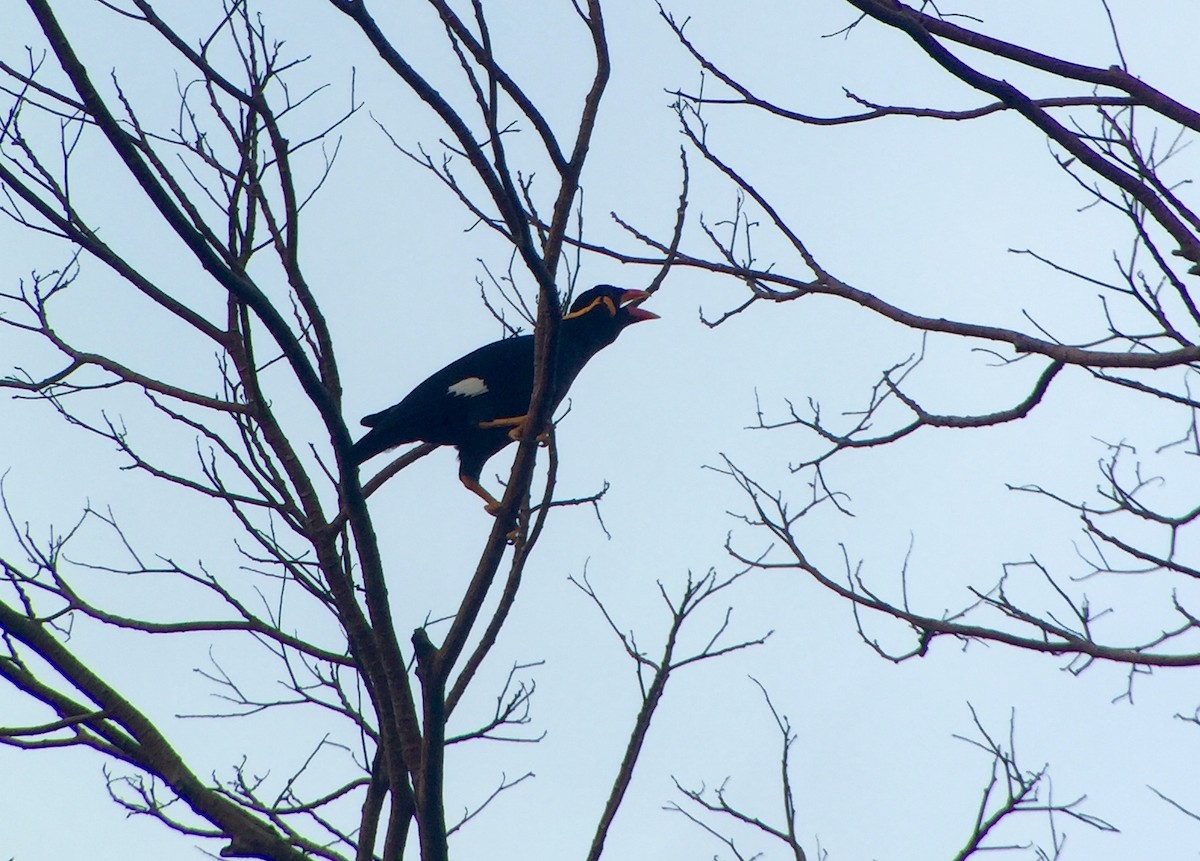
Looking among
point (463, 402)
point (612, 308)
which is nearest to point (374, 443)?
point (463, 402)

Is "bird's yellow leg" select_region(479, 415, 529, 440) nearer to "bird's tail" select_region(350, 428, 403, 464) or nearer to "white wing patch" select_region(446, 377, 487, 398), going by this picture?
"white wing patch" select_region(446, 377, 487, 398)

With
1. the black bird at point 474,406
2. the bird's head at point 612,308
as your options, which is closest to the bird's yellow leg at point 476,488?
the black bird at point 474,406

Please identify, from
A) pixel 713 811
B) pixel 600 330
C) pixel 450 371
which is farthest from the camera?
pixel 600 330

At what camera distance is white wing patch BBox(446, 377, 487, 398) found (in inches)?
204

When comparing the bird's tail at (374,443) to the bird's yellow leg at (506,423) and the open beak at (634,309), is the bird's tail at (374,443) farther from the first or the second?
the open beak at (634,309)

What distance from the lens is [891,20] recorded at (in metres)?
2.46

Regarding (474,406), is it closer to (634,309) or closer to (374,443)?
(374,443)

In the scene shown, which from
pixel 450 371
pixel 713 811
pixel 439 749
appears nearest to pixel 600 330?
pixel 450 371

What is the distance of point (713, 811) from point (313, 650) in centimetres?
201

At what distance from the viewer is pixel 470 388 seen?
5.21m

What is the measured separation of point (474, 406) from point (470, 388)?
90 millimetres

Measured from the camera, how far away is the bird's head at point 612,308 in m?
5.65

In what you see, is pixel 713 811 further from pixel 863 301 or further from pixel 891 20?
pixel 891 20

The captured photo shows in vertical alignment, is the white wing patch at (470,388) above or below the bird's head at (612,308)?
below
